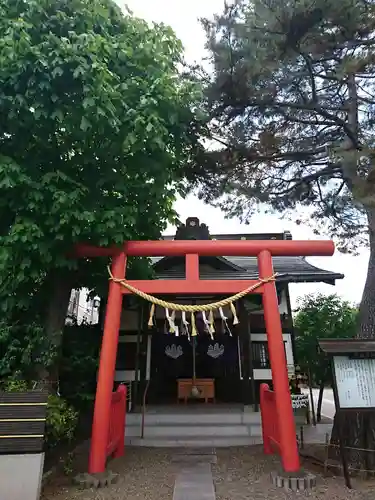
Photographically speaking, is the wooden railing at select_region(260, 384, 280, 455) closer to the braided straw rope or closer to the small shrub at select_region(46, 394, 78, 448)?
the braided straw rope

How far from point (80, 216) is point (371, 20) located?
17.8ft

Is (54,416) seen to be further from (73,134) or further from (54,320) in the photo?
(73,134)

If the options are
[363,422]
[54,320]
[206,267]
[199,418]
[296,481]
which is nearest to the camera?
[296,481]

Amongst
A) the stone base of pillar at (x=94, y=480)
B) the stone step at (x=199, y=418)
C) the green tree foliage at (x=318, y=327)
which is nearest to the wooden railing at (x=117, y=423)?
the stone base of pillar at (x=94, y=480)

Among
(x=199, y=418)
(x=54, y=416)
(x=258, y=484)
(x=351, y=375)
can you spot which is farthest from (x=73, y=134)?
(x=199, y=418)

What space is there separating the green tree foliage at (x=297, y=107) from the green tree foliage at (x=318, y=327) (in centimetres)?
565

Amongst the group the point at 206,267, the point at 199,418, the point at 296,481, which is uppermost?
the point at 206,267

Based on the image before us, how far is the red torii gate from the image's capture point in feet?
18.5

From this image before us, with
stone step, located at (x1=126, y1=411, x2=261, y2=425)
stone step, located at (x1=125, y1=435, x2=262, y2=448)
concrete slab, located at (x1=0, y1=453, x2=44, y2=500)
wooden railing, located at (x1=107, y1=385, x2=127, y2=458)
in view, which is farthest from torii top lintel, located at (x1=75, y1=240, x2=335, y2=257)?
stone step, located at (x1=126, y1=411, x2=261, y2=425)

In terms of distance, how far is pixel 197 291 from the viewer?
6.41 meters

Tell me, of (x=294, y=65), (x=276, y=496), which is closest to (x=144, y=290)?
(x=276, y=496)

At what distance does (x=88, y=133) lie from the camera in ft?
20.4

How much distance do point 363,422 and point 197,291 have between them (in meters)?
3.35

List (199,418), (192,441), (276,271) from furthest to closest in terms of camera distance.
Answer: (276,271) < (199,418) < (192,441)
